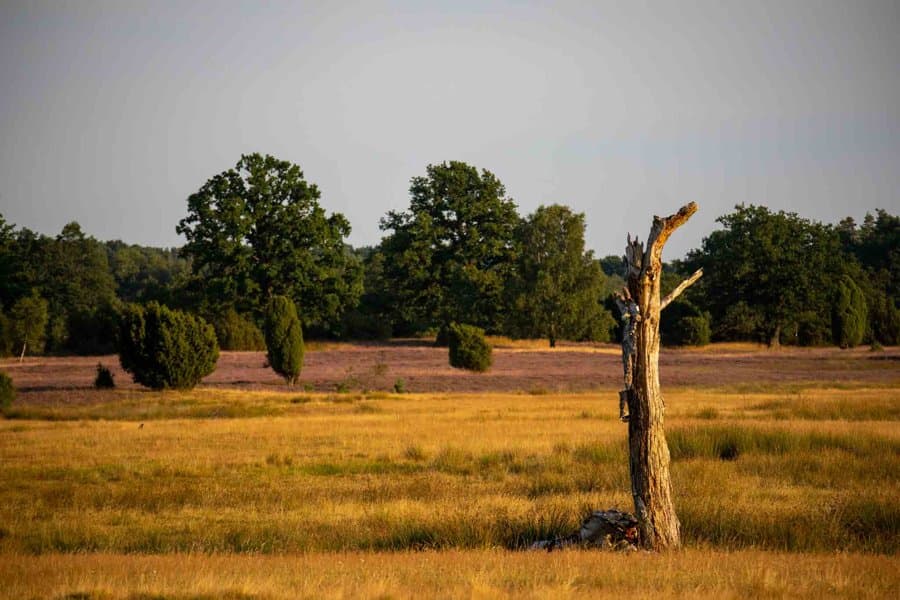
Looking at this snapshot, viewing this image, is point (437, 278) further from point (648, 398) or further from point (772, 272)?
point (648, 398)

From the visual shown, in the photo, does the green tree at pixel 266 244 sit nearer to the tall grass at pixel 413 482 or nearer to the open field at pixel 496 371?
the open field at pixel 496 371

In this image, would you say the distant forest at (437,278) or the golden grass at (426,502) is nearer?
the golden grass at (426,502)

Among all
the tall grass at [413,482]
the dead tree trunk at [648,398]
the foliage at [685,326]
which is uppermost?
the foliage at [685,326]

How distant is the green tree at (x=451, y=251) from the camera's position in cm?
8712

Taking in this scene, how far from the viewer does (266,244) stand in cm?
7906

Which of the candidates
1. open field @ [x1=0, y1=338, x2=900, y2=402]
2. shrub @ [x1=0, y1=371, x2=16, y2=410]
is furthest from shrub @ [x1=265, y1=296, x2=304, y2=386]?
shrub @ [x1=0, y1=371, x2=16, y2=410]

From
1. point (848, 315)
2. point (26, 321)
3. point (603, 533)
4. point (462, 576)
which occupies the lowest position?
point (603, 533)

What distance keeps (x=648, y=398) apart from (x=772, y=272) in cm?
8093

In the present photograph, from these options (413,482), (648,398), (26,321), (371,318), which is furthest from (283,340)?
(371,318)

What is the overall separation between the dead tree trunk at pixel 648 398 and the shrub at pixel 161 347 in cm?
2964

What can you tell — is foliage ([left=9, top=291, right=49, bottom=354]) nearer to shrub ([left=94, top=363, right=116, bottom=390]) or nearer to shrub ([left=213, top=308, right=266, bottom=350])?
shrub ([left=213, top=308, right=266, bottom=350])

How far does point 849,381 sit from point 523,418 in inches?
988

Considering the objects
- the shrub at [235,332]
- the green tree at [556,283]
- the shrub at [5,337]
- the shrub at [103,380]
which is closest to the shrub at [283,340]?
the shrub at [103,380]

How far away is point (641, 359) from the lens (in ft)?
40.9
